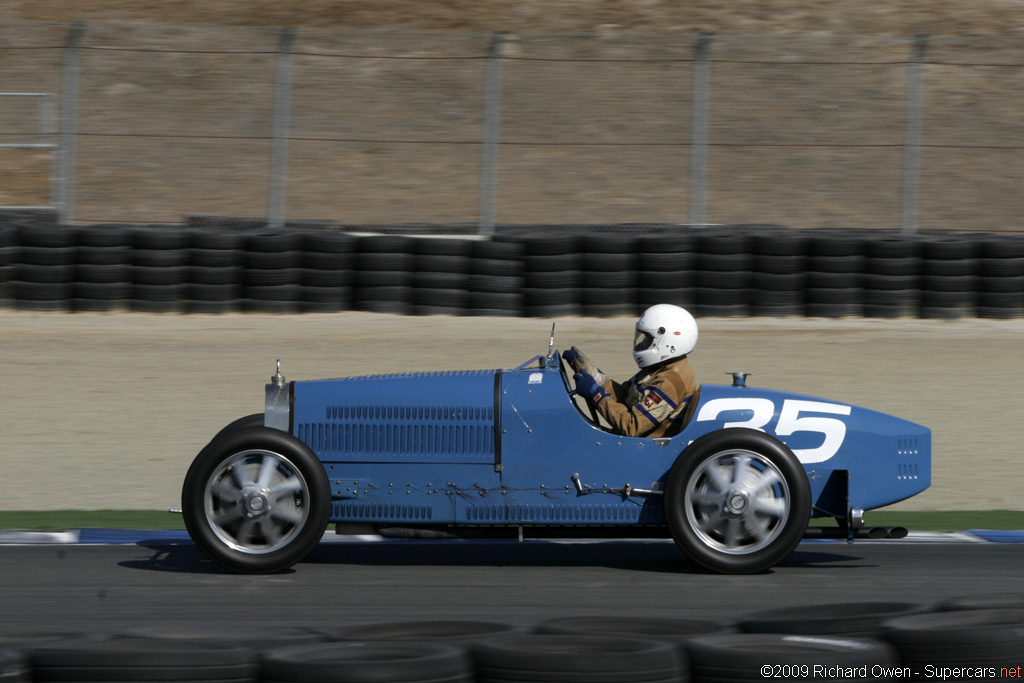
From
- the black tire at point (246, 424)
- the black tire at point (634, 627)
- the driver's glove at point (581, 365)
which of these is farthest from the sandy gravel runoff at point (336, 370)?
the black tire at point (634, 627)

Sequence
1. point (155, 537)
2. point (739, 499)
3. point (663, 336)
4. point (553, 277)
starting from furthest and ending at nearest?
point (553, 277), point (155, 537), point (663, 336), point (739, 499)

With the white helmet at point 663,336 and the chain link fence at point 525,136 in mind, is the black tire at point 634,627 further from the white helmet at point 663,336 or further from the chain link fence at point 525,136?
the chain link fence at point 525,136

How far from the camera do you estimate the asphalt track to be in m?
5.45

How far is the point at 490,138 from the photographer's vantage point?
1491cm

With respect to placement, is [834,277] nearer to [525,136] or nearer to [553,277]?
[553,277]

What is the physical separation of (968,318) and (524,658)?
10.6m

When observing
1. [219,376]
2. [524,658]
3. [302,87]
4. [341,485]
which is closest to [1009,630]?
[524,658]

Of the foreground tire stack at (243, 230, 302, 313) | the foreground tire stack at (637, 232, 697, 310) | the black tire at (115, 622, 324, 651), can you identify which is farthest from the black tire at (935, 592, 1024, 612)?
the foreground tire stack at (243, 230, 302, 313)

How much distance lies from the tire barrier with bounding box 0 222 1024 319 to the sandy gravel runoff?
0.58 ft

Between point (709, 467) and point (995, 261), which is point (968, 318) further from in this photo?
point (709, 467)

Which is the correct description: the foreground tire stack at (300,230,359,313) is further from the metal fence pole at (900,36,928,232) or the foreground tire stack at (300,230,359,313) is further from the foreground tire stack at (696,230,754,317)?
the metal fence pole at (900,36,928,232)

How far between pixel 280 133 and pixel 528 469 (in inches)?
367

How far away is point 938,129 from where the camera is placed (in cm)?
2127

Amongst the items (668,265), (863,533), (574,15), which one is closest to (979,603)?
(863,533)
